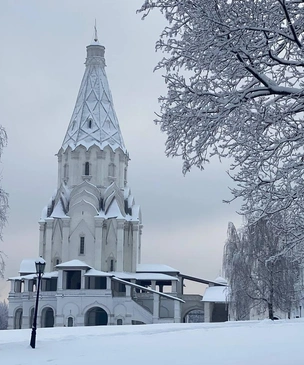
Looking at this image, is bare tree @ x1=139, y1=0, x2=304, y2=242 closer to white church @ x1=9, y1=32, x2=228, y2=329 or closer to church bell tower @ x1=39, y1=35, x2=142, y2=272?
white church @ x1=9, y1=32, x2=228, y2=329

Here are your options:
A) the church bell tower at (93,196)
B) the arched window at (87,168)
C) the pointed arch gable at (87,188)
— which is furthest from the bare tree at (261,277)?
the arched window at (87,168)

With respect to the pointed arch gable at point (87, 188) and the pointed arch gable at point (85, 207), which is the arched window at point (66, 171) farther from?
the pointed arch gable at point (85, 207)

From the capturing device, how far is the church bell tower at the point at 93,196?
51.8m

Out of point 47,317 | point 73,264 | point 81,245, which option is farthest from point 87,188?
point 47,317

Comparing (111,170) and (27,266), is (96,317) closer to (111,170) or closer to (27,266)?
(27,266)

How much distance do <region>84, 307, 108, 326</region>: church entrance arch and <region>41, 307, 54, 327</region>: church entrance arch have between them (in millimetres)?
3878

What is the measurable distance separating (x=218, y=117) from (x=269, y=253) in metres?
22.2

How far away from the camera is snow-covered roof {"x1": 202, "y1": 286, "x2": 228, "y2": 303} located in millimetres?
47250

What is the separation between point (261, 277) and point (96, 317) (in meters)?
22.3

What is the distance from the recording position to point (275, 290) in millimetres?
29562

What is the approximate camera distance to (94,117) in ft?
Result: 180

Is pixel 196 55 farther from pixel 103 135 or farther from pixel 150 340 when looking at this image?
pixel 103 135

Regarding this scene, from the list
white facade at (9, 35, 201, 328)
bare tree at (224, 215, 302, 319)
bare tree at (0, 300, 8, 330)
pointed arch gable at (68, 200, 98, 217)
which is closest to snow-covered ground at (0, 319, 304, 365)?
bare tree at (224, 215, 302, 319)

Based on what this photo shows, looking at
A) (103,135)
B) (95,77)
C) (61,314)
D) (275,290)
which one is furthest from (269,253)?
(95,77)
